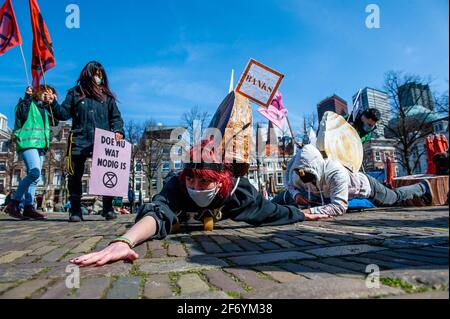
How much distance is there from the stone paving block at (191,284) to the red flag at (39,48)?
18.3 ft

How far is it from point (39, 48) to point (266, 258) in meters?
5.98

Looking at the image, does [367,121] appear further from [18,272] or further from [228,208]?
[18,272]

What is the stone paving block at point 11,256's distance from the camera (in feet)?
6.67

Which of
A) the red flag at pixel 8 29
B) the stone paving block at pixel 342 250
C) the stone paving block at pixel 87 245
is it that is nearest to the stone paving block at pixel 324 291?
the stone paving block at pixel 342 250

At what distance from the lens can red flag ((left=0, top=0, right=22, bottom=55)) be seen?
562cm

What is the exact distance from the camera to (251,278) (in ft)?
4.67

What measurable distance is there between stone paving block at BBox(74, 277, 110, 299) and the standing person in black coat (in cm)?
395

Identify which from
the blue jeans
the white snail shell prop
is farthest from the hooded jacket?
the blue jeans

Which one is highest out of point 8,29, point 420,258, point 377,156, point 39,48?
point 377,156

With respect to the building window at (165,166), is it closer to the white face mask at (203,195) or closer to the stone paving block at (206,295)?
the white face mask at (203,195)

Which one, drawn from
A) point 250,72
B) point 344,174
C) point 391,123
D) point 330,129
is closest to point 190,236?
point 344,174

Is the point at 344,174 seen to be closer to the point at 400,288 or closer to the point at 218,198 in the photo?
the point at 218,198

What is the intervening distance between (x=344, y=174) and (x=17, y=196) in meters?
5.76

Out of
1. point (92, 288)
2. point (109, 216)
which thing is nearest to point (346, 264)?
point (92, 288)
